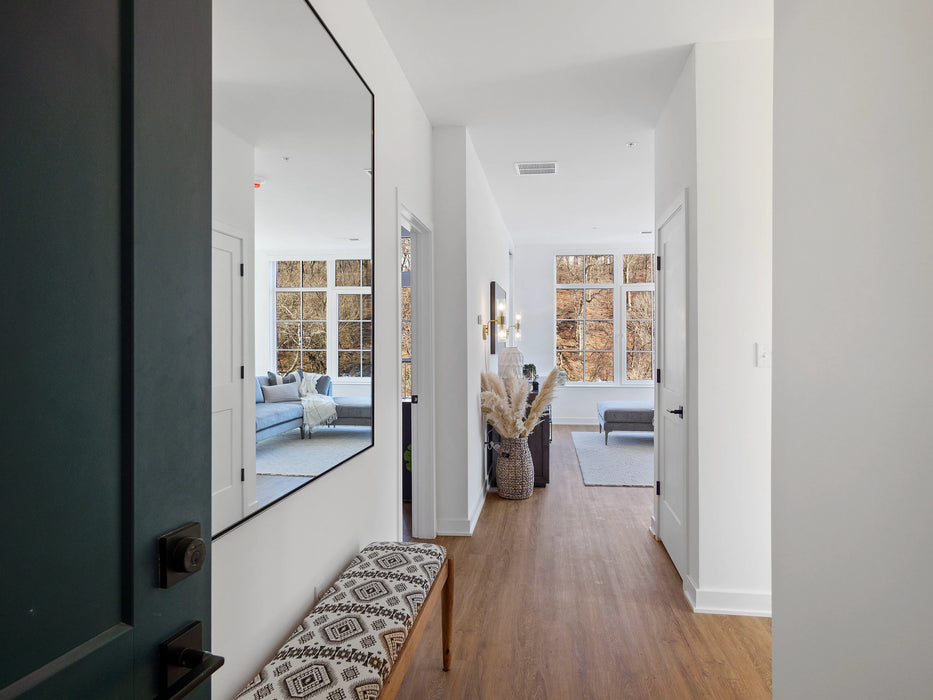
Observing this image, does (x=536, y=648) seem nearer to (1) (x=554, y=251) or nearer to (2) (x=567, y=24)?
(2) (x=567, y=24)

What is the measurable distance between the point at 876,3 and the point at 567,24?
177 centimetres

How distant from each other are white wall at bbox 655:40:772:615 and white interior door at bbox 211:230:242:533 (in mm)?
2155

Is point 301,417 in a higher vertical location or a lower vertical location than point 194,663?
higher

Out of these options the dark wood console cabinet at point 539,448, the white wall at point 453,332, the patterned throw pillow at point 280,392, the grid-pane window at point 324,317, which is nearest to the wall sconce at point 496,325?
the dark wood console cabinet at point 539,448

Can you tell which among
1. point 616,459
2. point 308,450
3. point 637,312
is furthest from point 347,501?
point 637,312

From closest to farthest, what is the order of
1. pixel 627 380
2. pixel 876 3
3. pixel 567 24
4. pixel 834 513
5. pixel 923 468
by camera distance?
1. pixel 923 468
2. pixel 876 3
3. pixel 834 513
4. pixel 567 24
5. pixel 627 380

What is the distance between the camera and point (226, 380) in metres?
1.33

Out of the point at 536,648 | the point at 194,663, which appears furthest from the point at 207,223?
the point at 536,648

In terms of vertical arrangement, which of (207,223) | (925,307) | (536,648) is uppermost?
(207,223)

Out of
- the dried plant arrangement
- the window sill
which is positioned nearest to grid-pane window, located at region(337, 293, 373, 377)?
the dried plant arrangement

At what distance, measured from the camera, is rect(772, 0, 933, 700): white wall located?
0.92 meters

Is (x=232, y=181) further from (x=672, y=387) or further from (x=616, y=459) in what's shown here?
(x=616, y=459)

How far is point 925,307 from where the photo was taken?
2.94 feet

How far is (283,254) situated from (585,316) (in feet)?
24.9
